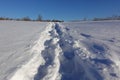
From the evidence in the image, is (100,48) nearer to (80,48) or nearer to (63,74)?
(80,48)

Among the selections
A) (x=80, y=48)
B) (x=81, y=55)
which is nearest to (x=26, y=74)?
(x=81, y=55)

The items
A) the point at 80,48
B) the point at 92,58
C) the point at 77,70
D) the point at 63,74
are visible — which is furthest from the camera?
the point at 80,48

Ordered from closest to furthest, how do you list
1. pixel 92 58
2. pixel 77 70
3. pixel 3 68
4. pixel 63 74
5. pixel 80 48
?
pixel 63 74
pixel 77 70
pixel 3 68
pixel 92 58
pixel 80 48

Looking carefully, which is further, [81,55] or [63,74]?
[81,55]

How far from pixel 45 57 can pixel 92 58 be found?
73 cm

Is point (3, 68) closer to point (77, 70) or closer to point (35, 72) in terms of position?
point (35, 72)

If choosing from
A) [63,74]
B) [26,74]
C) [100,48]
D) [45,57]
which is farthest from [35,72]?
[100,48]

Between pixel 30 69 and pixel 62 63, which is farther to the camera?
pixel 62 63

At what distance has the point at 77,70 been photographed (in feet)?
10.7

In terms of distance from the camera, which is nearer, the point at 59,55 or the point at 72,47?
the point at 59,55

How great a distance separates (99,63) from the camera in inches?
142

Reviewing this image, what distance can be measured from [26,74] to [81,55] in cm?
123

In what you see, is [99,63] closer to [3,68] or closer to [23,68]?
[23,68]

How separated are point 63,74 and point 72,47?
5.69 ft
